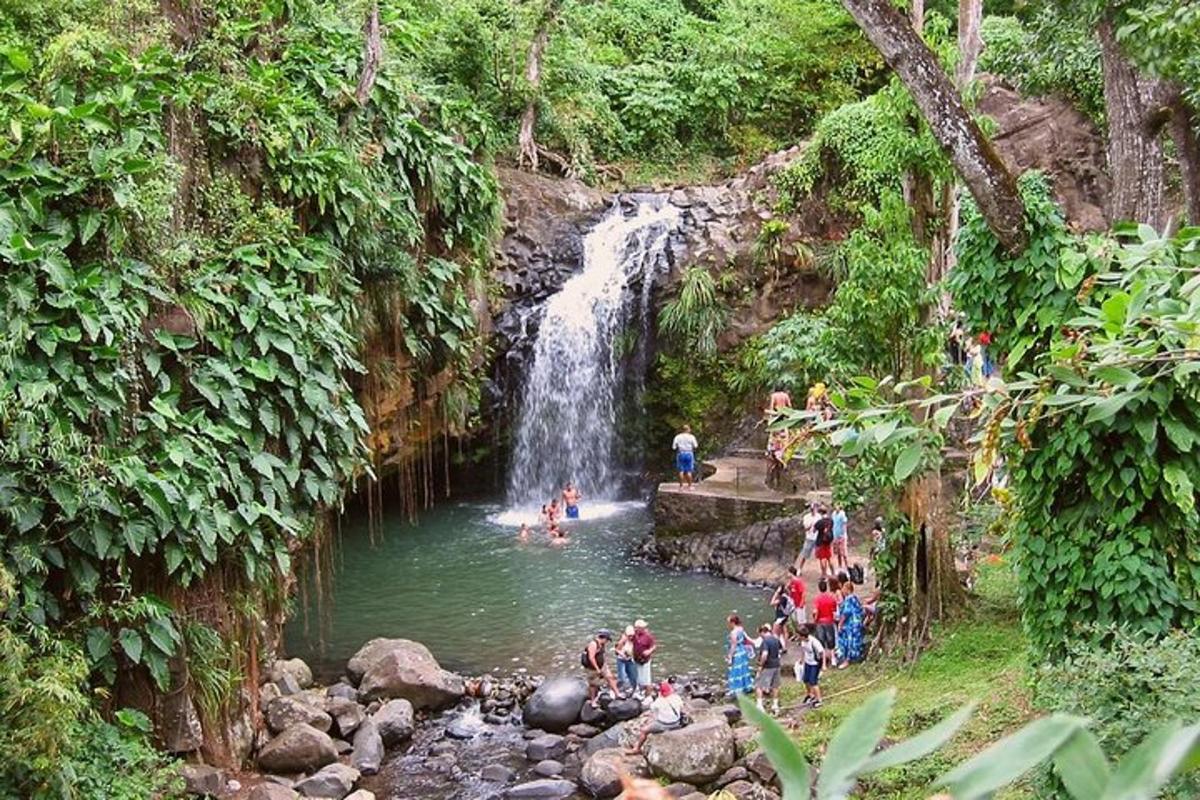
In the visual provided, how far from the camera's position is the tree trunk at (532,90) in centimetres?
1944

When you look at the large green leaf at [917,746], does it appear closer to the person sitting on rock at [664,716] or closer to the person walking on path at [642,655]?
the person sitting on rock at [664,716]

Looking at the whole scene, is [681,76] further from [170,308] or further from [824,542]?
[170,308]

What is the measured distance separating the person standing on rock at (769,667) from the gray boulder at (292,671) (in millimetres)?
4399

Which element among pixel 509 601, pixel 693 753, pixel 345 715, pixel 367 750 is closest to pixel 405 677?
pixel 345 715

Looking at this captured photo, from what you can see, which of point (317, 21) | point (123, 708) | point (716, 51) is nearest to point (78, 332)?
point (123, 708)

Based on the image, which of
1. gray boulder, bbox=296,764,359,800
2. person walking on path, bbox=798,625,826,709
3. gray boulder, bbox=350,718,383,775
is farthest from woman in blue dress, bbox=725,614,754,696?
Answer: gray boulder, bbox=296,764,359,800

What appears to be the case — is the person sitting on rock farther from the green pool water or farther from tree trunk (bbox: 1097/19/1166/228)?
tree trunk (bbox: 1097/19/1166/228)

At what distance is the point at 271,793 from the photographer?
311 inches

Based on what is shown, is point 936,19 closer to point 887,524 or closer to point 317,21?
point 887,524

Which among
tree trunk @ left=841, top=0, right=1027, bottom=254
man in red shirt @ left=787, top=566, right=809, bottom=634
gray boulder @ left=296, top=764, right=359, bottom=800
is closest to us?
tree trunk @ left=841, top=0, right=1027, bottom=254

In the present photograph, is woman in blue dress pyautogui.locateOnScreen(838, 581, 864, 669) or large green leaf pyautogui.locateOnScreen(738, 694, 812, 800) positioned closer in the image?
large green leaf pyautogui.locateOnScreen(738, 694, 812, 800)

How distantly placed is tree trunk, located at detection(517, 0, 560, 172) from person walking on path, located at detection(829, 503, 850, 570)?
961 cm

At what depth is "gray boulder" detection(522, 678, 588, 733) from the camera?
9.95m

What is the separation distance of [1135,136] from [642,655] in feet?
19.3
